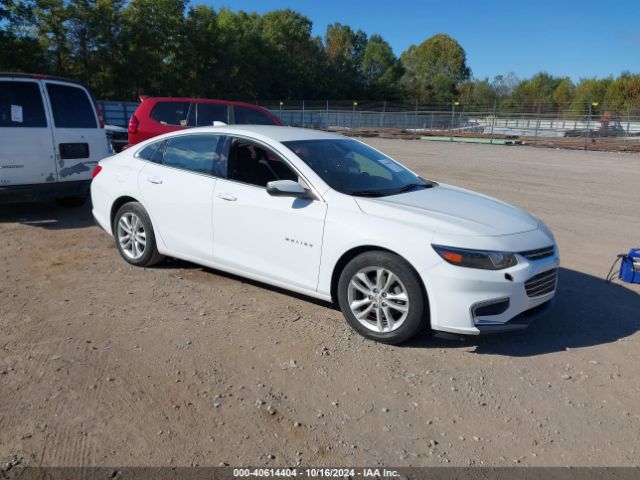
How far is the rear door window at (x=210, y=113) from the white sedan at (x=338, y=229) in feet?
18.7

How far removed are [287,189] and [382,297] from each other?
1148mm

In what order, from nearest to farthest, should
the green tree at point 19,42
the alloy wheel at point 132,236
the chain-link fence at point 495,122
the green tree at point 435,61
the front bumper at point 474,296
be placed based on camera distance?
the front bumper at point 474,296, the alloy wheel at point 132,236, the chain-link fence at point 495,122, the green tree at point 19,42, the green tree at point 435,61

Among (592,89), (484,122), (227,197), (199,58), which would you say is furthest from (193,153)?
(592,89)

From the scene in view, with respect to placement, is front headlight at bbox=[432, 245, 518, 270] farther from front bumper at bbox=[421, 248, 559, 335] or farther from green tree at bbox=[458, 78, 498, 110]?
green tree at bbox=[458, 78, 498, 110]

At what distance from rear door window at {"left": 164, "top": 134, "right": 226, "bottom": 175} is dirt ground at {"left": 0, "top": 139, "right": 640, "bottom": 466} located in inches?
44.5

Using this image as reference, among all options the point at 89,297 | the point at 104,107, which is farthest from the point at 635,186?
the point at 104,107

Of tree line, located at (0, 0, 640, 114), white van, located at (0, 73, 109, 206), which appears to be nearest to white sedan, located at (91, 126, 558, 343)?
white van, located at (0, 73, 109, 206)

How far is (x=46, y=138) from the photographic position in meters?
7.76

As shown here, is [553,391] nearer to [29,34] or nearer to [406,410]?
[406,410]

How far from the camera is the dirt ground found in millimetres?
3004

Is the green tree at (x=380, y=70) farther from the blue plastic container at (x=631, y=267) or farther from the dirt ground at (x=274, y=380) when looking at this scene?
the dirt ground at (x=274, y=380)

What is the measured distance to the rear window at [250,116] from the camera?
12.0 m

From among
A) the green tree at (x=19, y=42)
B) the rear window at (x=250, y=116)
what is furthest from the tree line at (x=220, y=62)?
the rear window at (x=250, y=116)

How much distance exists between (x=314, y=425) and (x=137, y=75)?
182 ft
